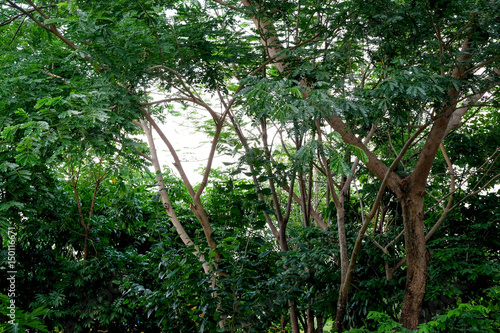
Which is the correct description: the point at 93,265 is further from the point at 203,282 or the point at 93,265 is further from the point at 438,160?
the point at 438,160

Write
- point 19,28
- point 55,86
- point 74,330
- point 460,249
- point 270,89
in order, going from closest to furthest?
1. point 270,89
2. point 55,86
3. point 19,28
4. point 460,249
5. point 74,330

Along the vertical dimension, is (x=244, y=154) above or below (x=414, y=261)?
above

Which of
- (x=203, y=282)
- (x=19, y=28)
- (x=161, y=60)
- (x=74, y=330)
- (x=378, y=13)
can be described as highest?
(x=378, y=13)

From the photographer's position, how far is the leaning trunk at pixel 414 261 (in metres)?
2.95

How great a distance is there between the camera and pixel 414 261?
9.85ft

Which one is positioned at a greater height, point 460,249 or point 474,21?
point 474,21

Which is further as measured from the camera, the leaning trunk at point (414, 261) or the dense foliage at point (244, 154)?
the leaning trunk at point (414, 261)

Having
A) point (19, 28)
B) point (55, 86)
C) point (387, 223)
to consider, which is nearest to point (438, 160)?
point (387, 223)

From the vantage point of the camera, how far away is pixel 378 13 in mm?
2672

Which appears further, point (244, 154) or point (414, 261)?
point (414, 261)

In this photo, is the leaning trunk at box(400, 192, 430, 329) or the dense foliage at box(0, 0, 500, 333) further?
the leaning trunk at box(400, 192, 430, 329)

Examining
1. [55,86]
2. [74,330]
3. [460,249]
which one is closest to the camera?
[55,86]

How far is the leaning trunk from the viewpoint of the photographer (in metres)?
2.95

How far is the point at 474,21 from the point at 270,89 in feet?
4.85
